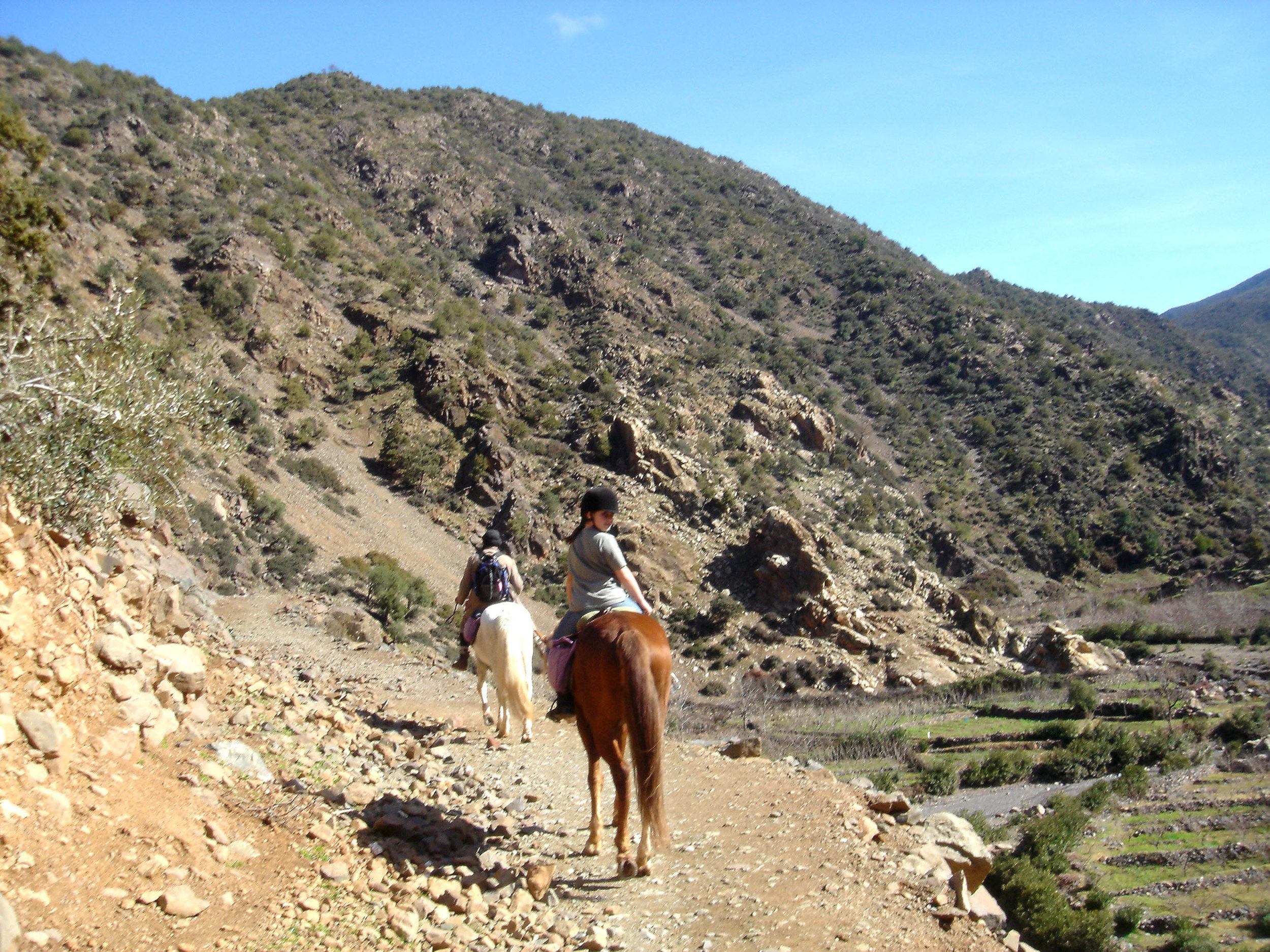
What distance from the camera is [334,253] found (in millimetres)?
40625

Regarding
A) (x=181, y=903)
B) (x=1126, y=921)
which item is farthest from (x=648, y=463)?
(x=181, y=903)

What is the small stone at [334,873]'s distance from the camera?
414 centimetres

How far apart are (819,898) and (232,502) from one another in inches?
866

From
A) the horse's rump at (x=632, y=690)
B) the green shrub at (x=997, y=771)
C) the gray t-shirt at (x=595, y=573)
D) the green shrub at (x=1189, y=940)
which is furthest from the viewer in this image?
the green shrub at (x=997, y=771)

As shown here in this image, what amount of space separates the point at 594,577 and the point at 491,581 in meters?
2.74

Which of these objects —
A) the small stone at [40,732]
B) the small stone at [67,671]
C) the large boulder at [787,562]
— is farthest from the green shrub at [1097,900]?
the small stone at [40,732]

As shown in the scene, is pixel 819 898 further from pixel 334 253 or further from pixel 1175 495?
pixel 1175 495

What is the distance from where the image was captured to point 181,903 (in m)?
3.34

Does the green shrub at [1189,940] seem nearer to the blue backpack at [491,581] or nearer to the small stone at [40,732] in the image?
the blue backpack at [491,581]

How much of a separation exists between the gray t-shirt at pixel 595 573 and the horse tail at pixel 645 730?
0.71 metres

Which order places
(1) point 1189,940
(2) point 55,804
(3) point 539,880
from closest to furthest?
1. (2) point 55,804
2. (3) point 539,880
3. (1) point 1189,940

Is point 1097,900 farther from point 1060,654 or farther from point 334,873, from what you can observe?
point 1060,654

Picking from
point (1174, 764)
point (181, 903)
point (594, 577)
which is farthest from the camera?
point (1174, 764)

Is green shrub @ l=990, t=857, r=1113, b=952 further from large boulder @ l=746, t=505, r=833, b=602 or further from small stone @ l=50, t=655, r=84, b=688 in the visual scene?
large boulder @ l=746, t=505, r=833, b=602
